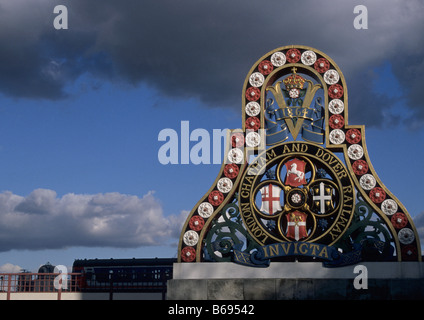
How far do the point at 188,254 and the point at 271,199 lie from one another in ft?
16.8

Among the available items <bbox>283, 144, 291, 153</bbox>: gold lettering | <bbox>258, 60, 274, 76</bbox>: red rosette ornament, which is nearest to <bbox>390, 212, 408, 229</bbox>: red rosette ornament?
<bbox>283, 144, 291, 153</bbox>: gold lettering

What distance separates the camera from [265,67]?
32656 mm

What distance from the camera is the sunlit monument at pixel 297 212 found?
29094 mm

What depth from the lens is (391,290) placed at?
28.5 m

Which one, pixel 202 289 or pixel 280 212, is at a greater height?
pixel 280 212

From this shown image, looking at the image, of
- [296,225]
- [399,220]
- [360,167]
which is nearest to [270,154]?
[296,225]

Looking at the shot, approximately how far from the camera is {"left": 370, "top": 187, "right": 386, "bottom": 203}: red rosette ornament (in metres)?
29.7

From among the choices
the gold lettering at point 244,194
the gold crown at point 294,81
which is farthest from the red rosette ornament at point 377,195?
the gold crown at point 294,81

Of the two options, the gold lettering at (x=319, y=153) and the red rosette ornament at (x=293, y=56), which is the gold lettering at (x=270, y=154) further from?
the red rosette ornament at (x=293, y=56)
